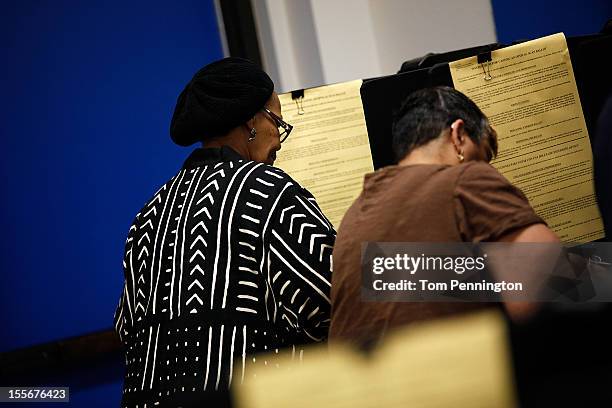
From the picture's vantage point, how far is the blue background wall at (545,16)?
2.89 metres

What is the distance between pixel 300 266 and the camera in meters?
1.44

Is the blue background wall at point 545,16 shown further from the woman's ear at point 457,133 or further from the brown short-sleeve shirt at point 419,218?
the brown short-sleeve shirt at point 419,218

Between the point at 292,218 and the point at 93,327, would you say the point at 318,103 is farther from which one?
the point at 93,327

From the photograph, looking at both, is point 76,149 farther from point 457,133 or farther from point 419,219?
point 419,219

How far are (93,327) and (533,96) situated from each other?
1.69 m

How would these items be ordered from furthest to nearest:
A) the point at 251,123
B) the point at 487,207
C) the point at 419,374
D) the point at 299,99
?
the point at 299,99
the point at 251,123
the point at 487,207
the point at 419,374

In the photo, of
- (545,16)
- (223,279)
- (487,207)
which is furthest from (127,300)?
(545,16)

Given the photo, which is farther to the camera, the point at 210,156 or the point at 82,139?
the point at 82,139

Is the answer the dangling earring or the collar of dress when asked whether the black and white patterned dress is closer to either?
the collar of dress

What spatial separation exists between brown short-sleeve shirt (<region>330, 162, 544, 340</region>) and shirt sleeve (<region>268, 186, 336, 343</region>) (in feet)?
0.15

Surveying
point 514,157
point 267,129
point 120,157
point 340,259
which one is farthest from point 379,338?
point 120,157

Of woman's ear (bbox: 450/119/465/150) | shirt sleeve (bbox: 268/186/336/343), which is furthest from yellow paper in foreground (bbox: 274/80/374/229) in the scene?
shirt sleeve (bbox: 268/186/336/343)

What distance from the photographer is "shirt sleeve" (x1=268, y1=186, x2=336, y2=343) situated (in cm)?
144

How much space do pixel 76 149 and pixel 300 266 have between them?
1658mm
